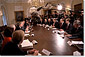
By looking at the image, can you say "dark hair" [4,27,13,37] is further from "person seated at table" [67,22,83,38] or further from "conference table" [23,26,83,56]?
"person seated at table" [67,22,83,38]

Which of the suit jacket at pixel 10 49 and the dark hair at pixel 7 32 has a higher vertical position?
the dark hair at pixel 7 32

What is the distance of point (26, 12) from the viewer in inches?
432

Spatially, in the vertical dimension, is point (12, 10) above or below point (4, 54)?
above

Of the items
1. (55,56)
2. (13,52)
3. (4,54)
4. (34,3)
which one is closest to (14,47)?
(13,52)

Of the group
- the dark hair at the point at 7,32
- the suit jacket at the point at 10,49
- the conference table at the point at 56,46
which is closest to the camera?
the suit jacket at the point at 10,49

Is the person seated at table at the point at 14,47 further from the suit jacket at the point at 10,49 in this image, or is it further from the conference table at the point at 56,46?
the conference table at the point at 56,46

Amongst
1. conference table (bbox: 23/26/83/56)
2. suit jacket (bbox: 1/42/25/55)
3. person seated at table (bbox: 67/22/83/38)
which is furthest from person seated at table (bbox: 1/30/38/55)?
person seated at table (bbox: 67/22/83/38)

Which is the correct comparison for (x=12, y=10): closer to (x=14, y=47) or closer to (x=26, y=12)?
(x=26, y=12)

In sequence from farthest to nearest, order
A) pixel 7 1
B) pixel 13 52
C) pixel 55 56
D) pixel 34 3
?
pixel 7 1, pixel 34 3, pixel 55 56, pixel 13 52

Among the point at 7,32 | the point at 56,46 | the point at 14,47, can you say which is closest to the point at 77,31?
the point at 56,46

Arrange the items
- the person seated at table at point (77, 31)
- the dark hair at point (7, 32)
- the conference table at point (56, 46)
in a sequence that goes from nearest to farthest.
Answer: the conference table at point (56, 46)
the dark hair at point (7, 32)
the person seated at table at point (77, 31)

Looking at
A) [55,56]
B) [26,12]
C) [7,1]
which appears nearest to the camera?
[55,56]

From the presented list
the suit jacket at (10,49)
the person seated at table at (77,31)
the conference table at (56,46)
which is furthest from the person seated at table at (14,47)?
the person seated at table at (77,31)

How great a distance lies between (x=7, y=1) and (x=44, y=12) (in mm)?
4080
